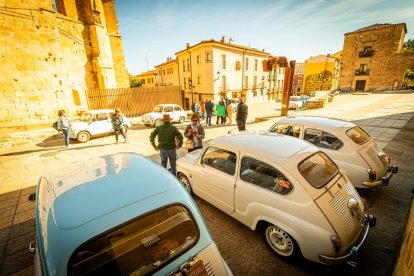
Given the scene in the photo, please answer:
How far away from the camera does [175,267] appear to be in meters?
1.68

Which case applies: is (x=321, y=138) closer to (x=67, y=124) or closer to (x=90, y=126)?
(x=67, y=124)

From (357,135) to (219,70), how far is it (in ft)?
78.8

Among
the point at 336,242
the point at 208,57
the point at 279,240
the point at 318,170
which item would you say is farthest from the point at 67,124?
the point at 208,57

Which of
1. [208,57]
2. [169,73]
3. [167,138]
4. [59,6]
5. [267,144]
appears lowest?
[167,138]

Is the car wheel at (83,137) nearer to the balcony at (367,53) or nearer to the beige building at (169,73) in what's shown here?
the beige building at (169,73)

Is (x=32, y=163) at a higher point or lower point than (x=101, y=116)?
lower

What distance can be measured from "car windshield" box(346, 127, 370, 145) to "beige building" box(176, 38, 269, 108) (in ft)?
73.8

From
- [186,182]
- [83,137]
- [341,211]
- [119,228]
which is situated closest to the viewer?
[119,228]

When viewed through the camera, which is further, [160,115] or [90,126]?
[160,115]

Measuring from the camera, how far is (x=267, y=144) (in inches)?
127

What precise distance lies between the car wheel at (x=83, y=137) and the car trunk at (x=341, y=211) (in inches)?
429

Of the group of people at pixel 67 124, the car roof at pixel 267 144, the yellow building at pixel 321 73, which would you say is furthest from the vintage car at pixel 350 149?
the yellow building at pixel 321 73

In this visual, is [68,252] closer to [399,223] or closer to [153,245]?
[153,245]

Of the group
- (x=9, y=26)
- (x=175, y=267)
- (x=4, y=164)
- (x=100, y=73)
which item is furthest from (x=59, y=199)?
(x=100, y=73)
